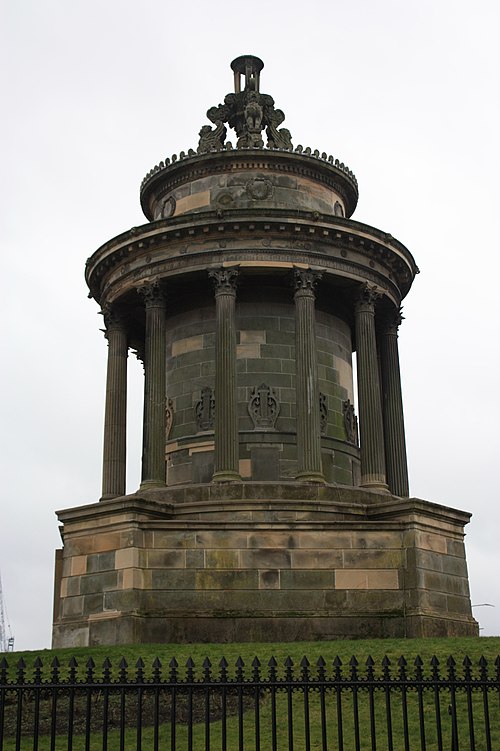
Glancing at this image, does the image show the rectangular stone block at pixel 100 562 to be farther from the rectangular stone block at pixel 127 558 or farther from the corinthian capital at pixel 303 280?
the corinthian capital at pixel 303 280

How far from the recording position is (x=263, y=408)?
32312 millimetres

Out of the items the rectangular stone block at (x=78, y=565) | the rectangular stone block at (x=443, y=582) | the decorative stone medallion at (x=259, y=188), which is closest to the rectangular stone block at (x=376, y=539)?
the rectangular stone block at (x=443, y=582)

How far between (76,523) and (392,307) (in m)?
13.3

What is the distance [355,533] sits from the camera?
26656mm

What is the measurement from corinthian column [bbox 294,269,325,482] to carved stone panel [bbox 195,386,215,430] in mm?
2983

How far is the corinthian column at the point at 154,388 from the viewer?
104ft

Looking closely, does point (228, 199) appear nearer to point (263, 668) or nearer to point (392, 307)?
point (392, 307)

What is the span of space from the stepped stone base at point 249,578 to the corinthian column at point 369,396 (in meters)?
4.35

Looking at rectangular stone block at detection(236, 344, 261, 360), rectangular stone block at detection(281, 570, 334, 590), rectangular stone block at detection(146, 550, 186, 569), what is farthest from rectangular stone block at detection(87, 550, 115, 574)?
rectangular stone block at detection(236, 344, 261, 360)

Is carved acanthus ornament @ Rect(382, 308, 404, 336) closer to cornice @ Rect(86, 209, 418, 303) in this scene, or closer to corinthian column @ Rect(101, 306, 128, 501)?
cornice @ Rect(86, 209, 418, 303)

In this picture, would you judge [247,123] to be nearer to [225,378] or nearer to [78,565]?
[225,378]

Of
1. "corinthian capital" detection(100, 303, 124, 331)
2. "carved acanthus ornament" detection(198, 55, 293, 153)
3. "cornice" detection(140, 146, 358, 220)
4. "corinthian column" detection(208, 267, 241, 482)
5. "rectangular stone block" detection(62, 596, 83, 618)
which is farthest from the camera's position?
"carved acanthus ornament" detection(198, 55, 293, 153)

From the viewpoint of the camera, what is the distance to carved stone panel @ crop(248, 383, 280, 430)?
32.2m

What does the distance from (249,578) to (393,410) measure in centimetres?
1122
